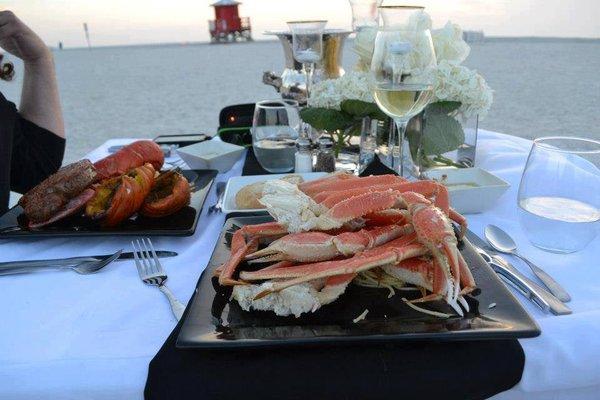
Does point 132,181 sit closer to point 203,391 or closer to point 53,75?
point 203,391

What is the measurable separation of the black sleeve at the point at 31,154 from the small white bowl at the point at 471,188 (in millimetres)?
1501

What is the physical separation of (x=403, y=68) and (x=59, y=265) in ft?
3.04

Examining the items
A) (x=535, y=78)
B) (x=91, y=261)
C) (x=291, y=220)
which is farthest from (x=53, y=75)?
(x=535, y=78)

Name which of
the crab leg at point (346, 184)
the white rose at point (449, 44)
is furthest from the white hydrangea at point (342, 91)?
the crab leg at point (346, 184)

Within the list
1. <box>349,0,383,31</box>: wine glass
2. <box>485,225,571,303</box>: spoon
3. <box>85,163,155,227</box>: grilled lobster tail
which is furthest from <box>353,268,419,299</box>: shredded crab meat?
<box>349,0,383,31</box>: wine glass

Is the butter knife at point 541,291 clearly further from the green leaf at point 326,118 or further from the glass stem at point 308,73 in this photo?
the glass stem at point 308,73

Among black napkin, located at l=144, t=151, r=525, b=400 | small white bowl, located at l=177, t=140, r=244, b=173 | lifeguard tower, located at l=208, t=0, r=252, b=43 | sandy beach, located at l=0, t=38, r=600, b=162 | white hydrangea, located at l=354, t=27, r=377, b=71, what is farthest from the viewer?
lifeguard tower, located at l=208, t=0, r=252, b=43

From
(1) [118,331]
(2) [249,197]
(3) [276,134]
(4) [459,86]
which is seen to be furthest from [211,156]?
(1) [118,331]

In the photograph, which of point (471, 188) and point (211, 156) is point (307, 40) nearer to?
point (211, 156)

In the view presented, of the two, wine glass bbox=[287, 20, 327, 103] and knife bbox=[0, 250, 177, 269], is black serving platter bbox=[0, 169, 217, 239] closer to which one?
knife bbox=[0, 250, 177, 269]

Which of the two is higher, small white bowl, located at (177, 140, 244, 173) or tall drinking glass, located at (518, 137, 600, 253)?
tall drinking glass, located at (518, 137, 600, 253)

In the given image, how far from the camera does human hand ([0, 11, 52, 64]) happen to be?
1.78 metres

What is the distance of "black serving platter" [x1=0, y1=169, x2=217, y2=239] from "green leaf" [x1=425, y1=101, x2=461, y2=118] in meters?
0.70

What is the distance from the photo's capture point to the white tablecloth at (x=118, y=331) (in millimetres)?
610
